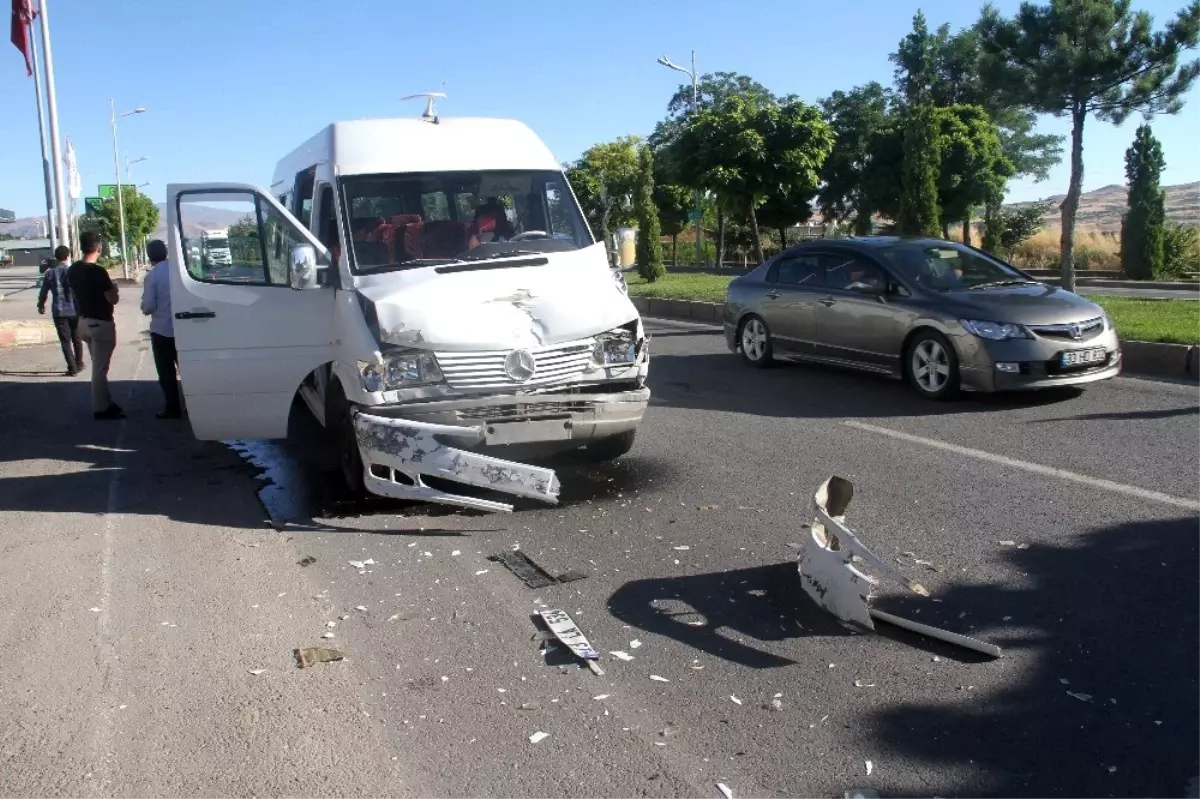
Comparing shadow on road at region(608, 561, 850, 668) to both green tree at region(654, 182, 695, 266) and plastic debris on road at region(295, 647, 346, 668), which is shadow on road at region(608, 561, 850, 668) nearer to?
plastic debris on road at region(295, 647, 346, 668)

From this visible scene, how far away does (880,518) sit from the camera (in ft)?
20.2

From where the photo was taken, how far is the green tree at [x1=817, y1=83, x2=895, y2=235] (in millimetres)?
47312

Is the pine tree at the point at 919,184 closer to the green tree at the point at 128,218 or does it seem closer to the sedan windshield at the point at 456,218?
the sedan windshield at the point at 456,218

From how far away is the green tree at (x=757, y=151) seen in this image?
25.7m

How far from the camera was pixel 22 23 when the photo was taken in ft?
78.7

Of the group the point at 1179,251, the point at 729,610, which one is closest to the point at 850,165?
the point at 1179,251

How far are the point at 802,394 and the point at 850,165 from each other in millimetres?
41185

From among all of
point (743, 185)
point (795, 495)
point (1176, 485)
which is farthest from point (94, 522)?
point (743, 185)

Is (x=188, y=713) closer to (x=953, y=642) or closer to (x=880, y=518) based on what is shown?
(x=953, y=642)

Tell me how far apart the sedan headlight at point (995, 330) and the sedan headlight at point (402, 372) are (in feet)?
17.2

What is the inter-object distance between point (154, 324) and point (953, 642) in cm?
819

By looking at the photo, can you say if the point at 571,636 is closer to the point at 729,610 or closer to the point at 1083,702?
the point at 729,610

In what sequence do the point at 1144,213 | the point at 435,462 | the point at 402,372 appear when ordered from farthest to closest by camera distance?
1. the point at 1144,213
2. the point at 402,372
3. the point at 435,462

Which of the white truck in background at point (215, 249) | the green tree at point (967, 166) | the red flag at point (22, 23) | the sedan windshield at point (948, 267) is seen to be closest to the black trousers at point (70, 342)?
the white truck in background at point (215, 249)
